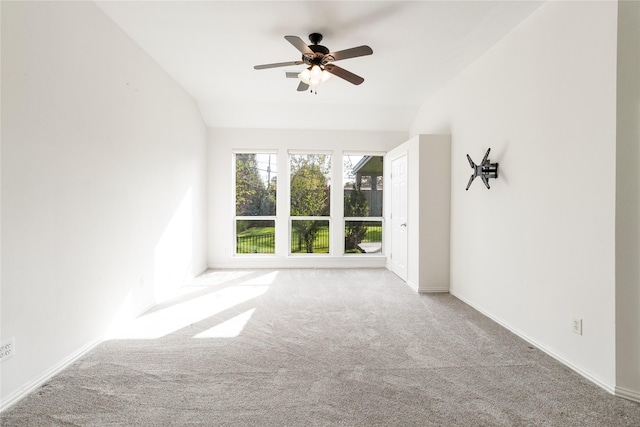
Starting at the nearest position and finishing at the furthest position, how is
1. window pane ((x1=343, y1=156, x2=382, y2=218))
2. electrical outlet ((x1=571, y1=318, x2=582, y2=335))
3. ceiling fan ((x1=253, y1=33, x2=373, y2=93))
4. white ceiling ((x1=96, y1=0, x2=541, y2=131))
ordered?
electrical outlet ((x1=571, y1=318, x2=582, y2=335))
white ceiling ((x1=96, y1=0, x2=541, y2=131))
ceiling fan ((x1=253, y1=33, x2=373, y2=93))
window pane ((x1=343, y1=156, x2=382, y2=218))

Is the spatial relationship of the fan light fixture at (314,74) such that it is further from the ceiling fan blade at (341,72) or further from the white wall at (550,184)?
the white wall at (550,184)

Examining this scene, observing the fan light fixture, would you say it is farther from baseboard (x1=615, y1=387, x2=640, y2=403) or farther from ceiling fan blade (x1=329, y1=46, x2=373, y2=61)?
baseboard (x1=615, y1=387, x2=640, y2=403)

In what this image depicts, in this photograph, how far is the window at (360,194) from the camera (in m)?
6.09

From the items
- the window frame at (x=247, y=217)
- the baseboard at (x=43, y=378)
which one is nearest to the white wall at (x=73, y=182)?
the baseboard at (x=43, y=378)

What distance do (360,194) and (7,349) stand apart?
514 cm

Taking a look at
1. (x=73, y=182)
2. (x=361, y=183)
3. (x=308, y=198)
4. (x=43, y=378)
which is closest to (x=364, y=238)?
(x=361, y=183)

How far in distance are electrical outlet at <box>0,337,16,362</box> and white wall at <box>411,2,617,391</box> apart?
376cm

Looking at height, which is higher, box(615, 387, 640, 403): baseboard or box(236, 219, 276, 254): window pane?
box(236, 219, 276, 254): window pane

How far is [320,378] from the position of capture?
7.11 ft

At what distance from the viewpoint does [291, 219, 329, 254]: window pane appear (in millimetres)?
6055

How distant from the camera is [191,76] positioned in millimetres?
4145

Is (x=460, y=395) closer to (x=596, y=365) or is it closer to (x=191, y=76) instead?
(x=596, y=365)

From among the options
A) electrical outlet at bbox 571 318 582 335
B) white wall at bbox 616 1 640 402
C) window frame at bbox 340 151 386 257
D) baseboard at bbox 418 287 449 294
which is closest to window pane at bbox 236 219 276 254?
window frame at bbox 340 151 386 257

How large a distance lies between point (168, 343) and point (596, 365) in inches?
129
